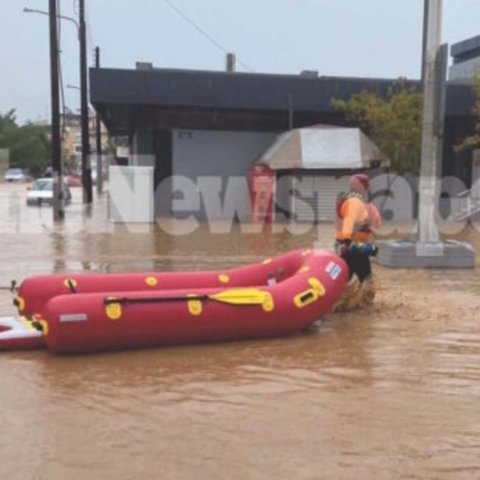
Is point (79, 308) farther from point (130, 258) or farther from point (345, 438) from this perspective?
point (130, 258)

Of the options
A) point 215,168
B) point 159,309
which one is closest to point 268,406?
point 159,309

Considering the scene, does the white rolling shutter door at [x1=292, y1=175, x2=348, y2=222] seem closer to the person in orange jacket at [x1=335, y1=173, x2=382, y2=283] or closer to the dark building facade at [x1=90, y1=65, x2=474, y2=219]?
the dark building facade at [x1=90, y1=65, x2=474, y2=219]

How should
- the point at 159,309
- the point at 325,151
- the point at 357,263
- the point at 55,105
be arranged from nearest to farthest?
1. the point at 159,309
2. the point at 357,263
3. the point at 325,151
4. the point at 55,105

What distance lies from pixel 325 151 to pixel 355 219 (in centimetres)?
1628

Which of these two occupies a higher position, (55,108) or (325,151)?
(55,108)

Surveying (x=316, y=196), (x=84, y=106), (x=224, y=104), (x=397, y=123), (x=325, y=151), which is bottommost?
(x=316, y=196)

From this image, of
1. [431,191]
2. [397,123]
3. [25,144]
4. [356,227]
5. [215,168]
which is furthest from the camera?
[25,144]

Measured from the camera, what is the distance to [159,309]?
7.94m

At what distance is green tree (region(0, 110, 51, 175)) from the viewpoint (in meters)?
101

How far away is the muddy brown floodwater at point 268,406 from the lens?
496 cm

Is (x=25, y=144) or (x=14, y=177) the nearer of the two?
(x=14, y=177)

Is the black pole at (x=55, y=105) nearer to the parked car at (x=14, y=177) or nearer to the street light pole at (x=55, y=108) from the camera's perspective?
the street light pole at (x=55, y=108)

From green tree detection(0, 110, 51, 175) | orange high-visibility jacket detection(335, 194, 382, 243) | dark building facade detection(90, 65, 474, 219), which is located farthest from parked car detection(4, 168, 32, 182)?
orange high-visibility jacket detection(335, 194, 382, 243)

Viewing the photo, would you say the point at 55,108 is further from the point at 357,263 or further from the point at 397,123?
the point at 357,263
